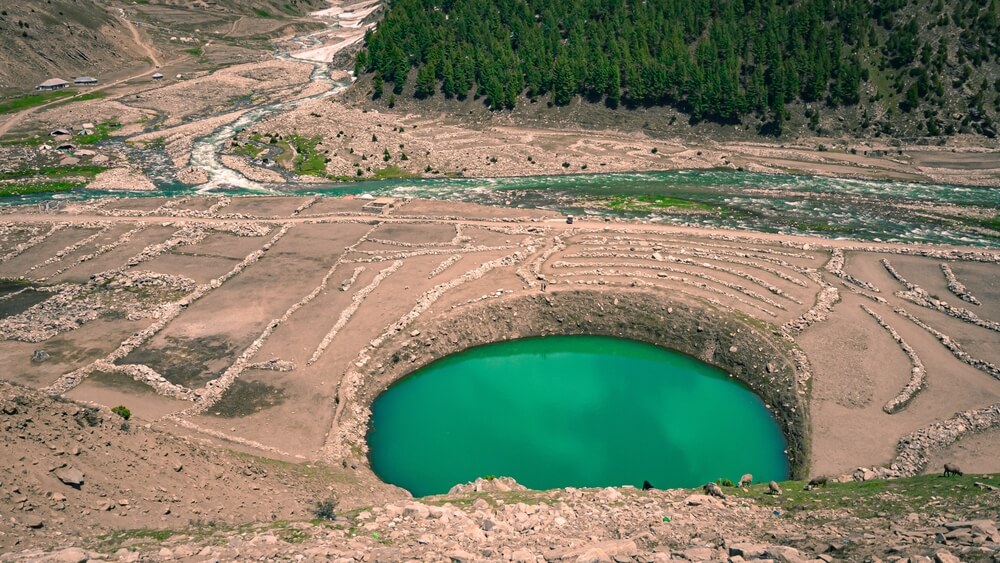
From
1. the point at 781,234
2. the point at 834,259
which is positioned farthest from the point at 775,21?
the point at 834,259

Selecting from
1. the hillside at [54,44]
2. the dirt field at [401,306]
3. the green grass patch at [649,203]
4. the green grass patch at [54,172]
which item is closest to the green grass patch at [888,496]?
the dirt field at [401,306]

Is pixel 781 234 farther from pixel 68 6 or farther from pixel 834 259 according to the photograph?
pixel 68 6

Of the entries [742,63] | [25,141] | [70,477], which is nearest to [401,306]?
[70,477]

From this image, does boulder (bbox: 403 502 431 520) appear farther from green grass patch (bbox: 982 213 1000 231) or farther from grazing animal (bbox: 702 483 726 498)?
green grass patch (bbox: 982 213 1000 231)

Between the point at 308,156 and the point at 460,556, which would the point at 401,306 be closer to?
the point at 460,556

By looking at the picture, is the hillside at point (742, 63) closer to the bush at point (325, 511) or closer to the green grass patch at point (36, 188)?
the green grass patch at point (36, 188)

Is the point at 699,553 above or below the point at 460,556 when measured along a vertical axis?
above
